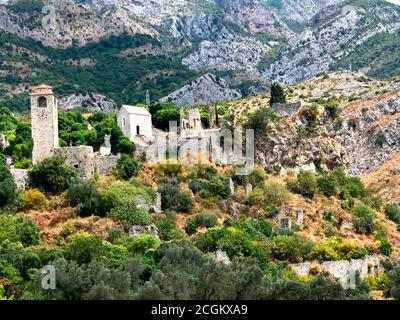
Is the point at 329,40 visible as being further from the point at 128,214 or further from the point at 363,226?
the point at 128,214

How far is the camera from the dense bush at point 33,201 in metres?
51.5

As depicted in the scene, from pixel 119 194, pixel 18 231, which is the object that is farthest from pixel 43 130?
pixel 18 231

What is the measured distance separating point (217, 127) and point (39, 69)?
67029mm

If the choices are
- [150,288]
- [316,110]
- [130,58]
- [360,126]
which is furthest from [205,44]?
[150,288]

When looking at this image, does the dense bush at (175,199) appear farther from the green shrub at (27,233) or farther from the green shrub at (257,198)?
the green shrub at (27,233)

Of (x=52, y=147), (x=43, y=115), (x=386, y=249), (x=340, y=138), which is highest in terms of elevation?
(x=43, y=115)

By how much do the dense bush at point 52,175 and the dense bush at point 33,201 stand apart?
977 millimetres

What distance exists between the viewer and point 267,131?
220 ft

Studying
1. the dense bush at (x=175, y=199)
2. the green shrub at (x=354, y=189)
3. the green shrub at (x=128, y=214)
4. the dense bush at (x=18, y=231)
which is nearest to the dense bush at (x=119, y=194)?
the green shrub at (x=128, y=214)

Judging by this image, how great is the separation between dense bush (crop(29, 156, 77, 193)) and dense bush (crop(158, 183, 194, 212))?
5.47 metres

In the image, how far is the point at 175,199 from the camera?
178 feet

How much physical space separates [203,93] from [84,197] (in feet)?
234

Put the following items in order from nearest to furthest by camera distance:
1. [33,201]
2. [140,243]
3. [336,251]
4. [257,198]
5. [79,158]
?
1. [140,243]
2. [33,201]
3. [336,251]
4. [79,158]
5. [257,198]

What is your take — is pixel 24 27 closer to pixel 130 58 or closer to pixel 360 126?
pixel 130 58
